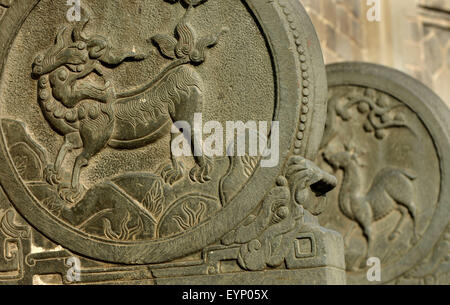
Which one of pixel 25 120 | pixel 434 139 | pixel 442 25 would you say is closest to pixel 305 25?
pixel 25 120

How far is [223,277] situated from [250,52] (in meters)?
0.93

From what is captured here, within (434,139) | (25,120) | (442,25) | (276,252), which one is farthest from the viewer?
(442,25)

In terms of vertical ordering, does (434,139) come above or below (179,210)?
above

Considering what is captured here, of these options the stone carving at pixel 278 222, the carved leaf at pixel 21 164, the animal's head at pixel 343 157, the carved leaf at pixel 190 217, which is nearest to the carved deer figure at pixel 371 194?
the animal's head at pixel 343 157

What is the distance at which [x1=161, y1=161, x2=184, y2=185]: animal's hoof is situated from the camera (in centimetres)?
327

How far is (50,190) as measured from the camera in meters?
3.40

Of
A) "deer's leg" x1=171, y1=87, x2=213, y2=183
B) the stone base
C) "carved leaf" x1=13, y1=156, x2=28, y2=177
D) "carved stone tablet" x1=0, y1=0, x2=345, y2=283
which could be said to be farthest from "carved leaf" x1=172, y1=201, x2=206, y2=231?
"carved leaf" x1=13, y1=156, x2=28, y2=177

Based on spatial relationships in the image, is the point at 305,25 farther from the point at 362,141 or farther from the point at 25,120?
the point at 362,141

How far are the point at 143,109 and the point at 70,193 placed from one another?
1.58 ft

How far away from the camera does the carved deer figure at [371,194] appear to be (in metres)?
4.59

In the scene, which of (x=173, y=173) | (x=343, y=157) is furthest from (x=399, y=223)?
(x=173, y=173)

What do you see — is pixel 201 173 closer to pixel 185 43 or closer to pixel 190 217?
pixel 190 217

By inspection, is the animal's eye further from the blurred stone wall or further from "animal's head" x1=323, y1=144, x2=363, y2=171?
the blurred stone wall

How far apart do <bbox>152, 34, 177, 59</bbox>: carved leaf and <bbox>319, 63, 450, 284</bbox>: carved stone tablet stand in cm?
167
